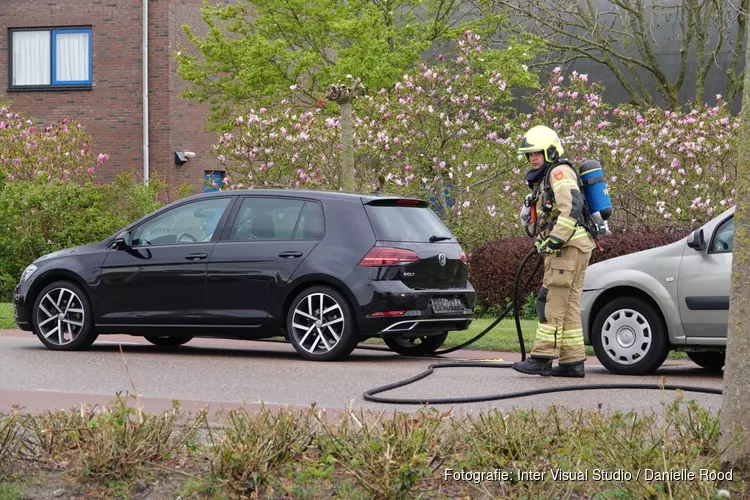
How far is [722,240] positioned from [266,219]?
13.9 ft

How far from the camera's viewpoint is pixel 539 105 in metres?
20.8

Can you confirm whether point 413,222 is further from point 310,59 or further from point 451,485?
point 310,59

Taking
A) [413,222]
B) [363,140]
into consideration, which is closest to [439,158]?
[363,140]

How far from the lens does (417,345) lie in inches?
502

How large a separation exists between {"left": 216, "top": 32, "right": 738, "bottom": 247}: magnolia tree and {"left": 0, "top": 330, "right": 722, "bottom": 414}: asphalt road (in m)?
6.75

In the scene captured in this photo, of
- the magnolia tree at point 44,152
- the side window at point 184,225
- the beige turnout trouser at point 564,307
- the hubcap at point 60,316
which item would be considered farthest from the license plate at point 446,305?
the magnolia tree at point 44,152

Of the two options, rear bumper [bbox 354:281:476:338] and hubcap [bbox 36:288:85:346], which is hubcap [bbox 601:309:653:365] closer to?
rear bumper [bbox 354:281:476:338]

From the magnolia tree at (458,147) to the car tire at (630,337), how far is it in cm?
815

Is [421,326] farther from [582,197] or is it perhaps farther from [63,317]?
[63,317]

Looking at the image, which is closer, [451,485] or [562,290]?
[451,485]

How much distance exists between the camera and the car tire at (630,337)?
1057cm

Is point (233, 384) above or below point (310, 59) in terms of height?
below

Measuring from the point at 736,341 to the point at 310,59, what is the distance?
76.9 feet

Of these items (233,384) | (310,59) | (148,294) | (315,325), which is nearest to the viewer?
(233,384)
